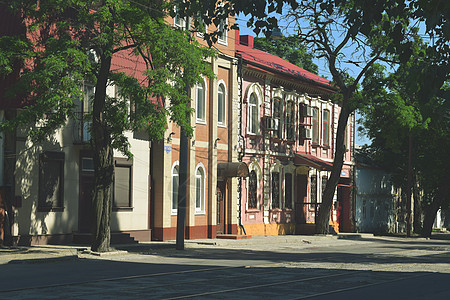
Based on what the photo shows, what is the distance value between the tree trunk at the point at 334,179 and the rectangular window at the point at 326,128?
6.75m

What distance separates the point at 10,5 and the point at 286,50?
45931mm

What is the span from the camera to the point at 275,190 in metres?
38.8

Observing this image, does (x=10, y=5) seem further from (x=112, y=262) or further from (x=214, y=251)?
(x=214, y=251)

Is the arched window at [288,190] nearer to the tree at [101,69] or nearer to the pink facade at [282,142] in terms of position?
the pink facade at [282,142]

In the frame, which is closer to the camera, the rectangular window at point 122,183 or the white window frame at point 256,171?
the rectangular window at point 122,183

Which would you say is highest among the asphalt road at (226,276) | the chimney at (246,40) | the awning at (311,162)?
the chimney at (246,40)

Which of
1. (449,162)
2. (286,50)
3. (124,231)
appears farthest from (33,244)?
→ (286,50)

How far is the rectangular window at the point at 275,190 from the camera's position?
127 feet

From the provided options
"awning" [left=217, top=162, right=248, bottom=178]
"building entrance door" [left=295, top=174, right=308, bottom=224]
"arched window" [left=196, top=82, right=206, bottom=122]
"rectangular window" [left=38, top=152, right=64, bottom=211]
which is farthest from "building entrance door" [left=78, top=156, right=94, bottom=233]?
"building entrance door" [left=295, top=174, right=308, bottom=224]

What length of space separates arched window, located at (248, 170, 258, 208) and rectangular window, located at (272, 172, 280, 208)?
208cm

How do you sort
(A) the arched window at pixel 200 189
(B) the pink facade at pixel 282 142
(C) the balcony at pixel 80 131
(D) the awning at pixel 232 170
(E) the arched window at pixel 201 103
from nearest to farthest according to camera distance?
(C) the balcony at pixel 80 131 → (E) the arched window at pixel 201 103 → (A) the arched window at pixel 200 189 → (D) the awning at pixel 232 170 → (B) the pink facade at pixel 282 142

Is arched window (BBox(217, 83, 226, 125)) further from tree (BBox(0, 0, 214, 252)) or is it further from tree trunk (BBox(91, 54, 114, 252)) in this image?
tree trunk (BBox(91, 54, 114, 252))

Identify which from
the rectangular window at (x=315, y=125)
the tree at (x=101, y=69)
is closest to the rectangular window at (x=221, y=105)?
the rectangular window at (x=315, y=125)

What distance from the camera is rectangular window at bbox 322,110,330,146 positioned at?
4391cm
